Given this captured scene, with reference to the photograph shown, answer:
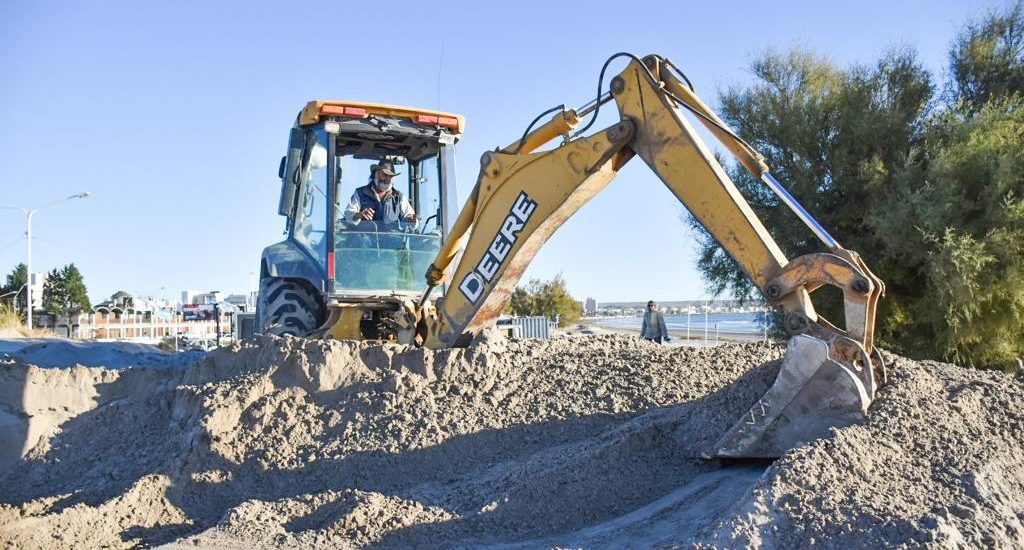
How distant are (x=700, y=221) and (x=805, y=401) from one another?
1.26 meters

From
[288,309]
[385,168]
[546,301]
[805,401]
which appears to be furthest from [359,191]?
[546,301]

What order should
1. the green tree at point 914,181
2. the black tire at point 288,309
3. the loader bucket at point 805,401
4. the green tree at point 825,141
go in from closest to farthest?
1. the loader bucket at point 805,401
2. the black tire at point 288,309
3. the green tree at point 914,181
4. the green tree at point 825,141

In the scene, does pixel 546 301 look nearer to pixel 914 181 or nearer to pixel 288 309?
pixel 914 181

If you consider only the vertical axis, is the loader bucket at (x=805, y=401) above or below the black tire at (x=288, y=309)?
below

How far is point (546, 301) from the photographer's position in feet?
102

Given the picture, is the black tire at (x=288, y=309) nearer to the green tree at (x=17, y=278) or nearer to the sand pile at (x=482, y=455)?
the sand pile at (x=482, y=455)

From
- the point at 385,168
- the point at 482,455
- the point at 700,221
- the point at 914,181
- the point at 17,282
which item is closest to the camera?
the point at 700,221

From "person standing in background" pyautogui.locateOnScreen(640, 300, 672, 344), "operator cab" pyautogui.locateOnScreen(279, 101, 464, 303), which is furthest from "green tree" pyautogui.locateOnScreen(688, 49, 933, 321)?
"operator cab" pyautogui.locateOnScreen(279, 101, 464, 303)

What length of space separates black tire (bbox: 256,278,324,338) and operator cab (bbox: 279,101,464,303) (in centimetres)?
31

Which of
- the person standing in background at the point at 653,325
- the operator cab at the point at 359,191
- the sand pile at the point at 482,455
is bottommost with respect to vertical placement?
the sand pile at the point at 482,455

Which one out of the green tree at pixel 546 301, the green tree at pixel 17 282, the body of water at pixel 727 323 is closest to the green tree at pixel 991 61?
the body of water at pixel 727 323

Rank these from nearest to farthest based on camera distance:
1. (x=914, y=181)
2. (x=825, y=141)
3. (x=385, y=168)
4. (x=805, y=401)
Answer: (x=805, y=401) < (x=385, y=168) < (x=914, y=181) < (x=825, y=141)

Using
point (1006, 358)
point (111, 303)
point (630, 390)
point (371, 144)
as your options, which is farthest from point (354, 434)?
point (111, 303)

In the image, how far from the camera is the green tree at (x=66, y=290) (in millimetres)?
40406
